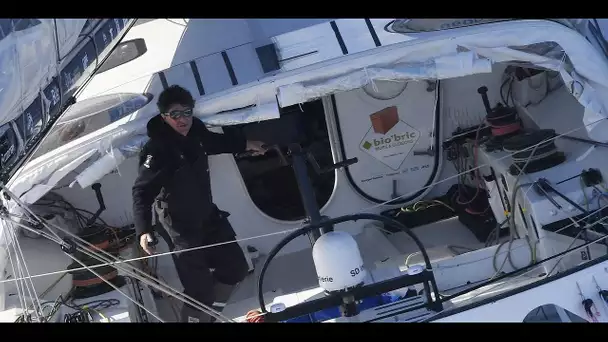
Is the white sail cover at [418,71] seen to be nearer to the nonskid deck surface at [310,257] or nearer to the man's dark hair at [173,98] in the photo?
the man's dark hair at [173,98]

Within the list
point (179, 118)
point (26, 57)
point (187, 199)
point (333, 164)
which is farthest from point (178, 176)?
point (26, 57)

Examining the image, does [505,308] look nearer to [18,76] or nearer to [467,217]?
[467,217]

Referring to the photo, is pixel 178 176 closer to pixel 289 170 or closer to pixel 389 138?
pixel 289 170

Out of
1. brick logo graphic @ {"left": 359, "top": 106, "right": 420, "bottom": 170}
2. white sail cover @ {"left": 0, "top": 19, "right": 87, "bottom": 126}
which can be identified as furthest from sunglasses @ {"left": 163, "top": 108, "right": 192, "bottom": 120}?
brick logo graphic @ {"left": 359, "top": 106, "right": 420, "bottom": 170}

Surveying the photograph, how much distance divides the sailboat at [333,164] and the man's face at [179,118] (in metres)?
Result: 0.25

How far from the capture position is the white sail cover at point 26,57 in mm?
3145

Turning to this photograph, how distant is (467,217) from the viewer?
196 inches

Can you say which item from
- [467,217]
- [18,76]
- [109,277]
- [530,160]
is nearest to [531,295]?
[530,160]

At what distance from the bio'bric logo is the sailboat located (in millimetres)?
13

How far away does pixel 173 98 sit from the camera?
380 cm

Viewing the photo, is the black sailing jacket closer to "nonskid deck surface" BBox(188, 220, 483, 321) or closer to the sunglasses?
the sunglasses
